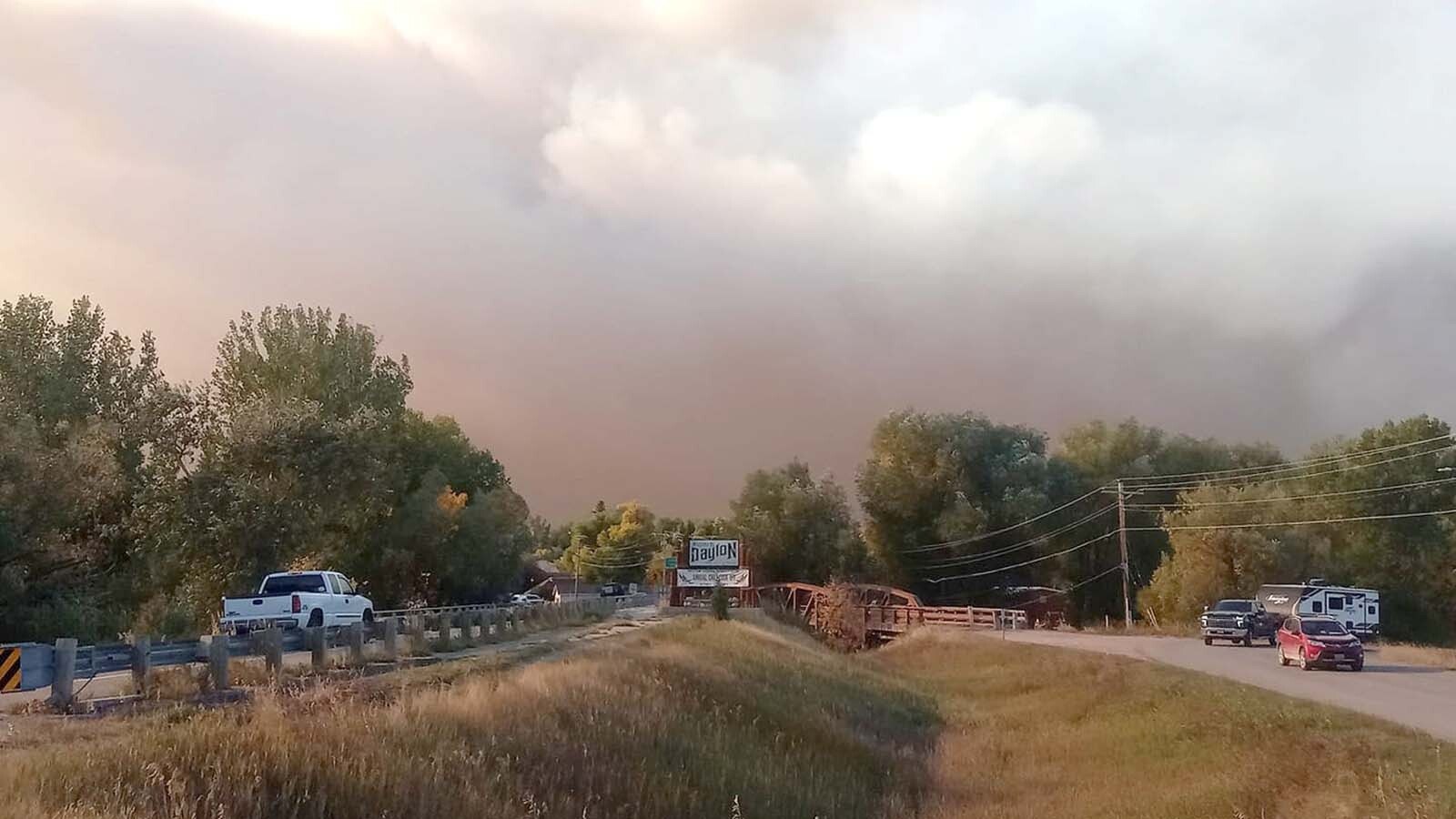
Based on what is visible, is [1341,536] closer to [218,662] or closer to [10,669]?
[218,662]

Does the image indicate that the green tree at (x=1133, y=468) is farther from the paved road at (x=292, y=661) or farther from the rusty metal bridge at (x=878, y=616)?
the paved road at (x=292, y=661)

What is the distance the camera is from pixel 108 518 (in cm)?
4428

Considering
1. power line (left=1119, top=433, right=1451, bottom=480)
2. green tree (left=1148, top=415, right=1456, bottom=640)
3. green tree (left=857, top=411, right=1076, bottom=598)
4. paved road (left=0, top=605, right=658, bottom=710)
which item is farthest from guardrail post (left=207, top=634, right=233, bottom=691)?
power line (left=1119, top=433, right=1451, bottom=480)

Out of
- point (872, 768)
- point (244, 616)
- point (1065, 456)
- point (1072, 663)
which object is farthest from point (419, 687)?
point (1065, 456)

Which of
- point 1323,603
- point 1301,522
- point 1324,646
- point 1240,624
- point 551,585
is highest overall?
point 1301,522

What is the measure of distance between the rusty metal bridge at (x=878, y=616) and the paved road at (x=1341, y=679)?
19.4m

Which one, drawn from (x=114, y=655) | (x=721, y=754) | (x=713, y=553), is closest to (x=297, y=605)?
(x=114, y=655)

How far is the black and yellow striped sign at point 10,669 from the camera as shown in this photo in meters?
16.7

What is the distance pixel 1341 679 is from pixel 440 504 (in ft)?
185

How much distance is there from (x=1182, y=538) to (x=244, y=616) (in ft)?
207

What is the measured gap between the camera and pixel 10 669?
16.8 m

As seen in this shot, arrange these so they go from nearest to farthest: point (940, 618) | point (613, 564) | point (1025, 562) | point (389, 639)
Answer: point (389, 639) < point (940, 618) < point (1025, 562) < point (613, 564)

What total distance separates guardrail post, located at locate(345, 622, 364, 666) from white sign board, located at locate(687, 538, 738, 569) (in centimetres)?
4802

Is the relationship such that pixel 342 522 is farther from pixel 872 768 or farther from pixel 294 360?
pixel 872 768
